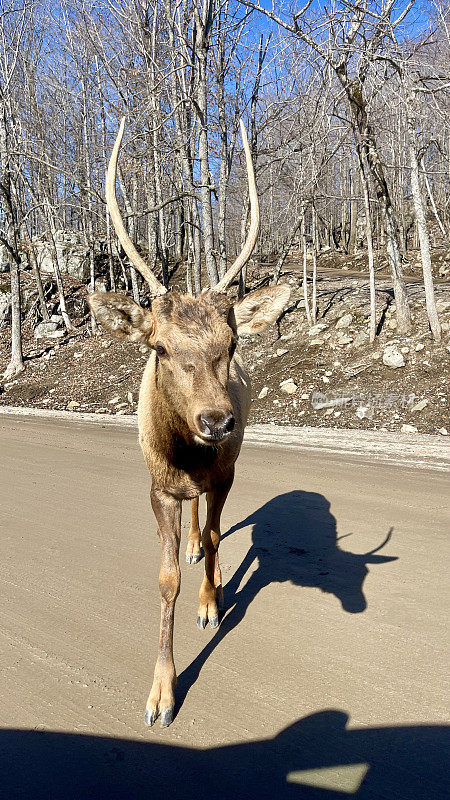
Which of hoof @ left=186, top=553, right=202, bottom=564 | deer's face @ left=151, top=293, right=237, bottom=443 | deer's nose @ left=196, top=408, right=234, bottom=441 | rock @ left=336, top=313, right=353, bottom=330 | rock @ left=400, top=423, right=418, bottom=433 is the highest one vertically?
deer's face @ left=151, top=293, right=237, bottom=443

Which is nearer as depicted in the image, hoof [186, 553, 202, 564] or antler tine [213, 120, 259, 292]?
antler tine [213, 120, 259, 292]

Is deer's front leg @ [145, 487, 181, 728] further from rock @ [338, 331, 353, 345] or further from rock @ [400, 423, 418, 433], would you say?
rock @ [338, 331, 353, 345]

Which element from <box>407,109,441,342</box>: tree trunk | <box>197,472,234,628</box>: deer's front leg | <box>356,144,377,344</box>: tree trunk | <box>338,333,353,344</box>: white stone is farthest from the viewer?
<box>338,333,353,344</box>: white stone

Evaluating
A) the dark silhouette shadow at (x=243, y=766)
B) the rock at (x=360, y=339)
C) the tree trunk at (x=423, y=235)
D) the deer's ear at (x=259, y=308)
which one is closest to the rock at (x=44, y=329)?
the rock at (x=360, y=339)

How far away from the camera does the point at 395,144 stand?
92.4 ft

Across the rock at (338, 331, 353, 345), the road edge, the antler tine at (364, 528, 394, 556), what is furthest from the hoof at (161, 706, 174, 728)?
the rock at (338, 331, 353, 345)

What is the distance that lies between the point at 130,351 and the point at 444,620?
18.4 m

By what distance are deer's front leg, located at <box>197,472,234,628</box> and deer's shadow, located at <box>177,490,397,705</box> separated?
0.40 ft

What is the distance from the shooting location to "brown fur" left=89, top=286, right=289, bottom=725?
306cm

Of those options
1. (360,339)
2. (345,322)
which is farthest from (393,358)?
(345,322)

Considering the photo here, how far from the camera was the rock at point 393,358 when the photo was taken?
13.6 metres

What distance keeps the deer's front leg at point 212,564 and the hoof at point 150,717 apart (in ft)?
3.41

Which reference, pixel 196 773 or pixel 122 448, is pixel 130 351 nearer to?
pixel 122 448

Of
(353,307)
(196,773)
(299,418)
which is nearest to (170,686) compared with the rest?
(196,773)
